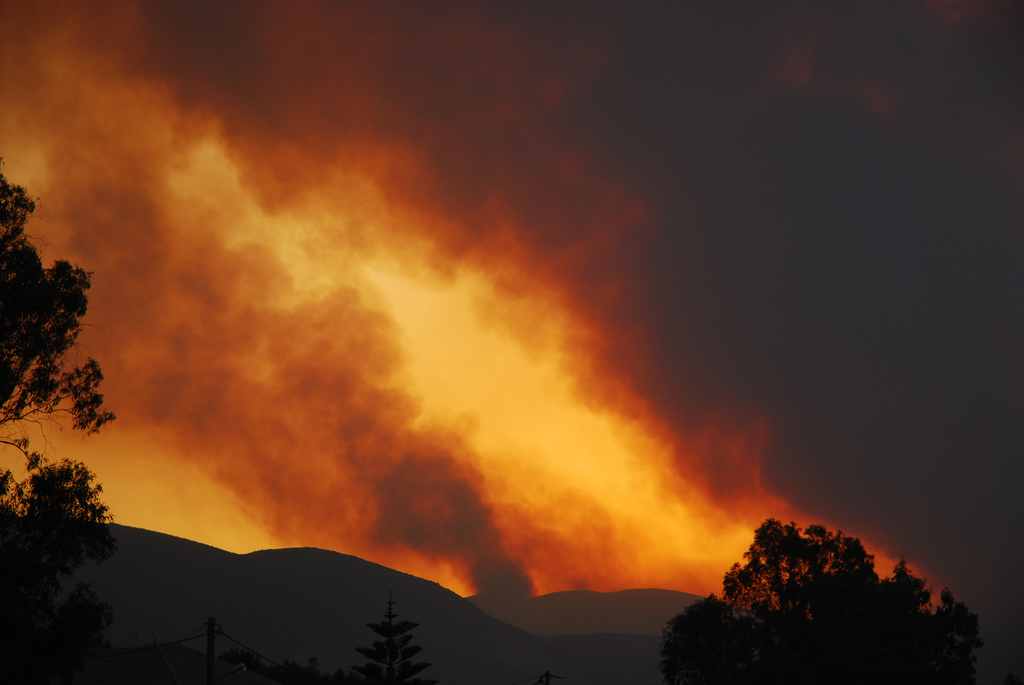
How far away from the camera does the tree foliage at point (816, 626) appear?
53.0m

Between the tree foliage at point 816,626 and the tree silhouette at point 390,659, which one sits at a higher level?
the tree foliage at point 816,626

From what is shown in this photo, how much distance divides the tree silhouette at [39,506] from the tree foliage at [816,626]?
41.5 meters

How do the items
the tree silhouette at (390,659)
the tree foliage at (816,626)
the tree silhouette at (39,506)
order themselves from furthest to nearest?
the tree silhouette at (390,659), the tree foliage at (816,626), the tree silhouette at (39,506)

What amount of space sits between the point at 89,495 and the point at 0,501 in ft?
9.52

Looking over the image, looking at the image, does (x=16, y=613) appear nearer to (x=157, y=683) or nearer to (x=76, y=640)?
(x=76, y=640)

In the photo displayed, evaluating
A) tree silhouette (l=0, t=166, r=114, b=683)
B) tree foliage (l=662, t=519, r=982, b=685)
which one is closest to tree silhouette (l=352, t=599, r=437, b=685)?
tree foliage (l=662, t=519, r=982, b=685)

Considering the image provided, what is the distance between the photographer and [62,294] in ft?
101

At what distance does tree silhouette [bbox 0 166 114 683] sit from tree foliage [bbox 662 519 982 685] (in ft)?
136

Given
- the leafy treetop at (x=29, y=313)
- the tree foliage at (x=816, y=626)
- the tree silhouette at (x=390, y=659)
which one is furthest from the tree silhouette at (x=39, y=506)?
the tree silhouette at (x=390, y=659)

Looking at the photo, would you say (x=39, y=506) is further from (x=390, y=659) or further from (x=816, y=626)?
(x=390, y=659)

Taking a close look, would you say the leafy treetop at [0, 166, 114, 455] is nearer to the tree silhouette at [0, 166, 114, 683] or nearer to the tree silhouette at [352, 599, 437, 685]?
the tree silhouette at [0, 166, 114, 683]

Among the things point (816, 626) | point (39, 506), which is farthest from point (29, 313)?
point (816, 626)

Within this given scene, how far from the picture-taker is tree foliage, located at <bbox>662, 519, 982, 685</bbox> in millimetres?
53031

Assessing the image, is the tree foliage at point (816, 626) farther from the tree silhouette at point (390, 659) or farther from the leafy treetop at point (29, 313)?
the leafy treetop at point (29, 313)
